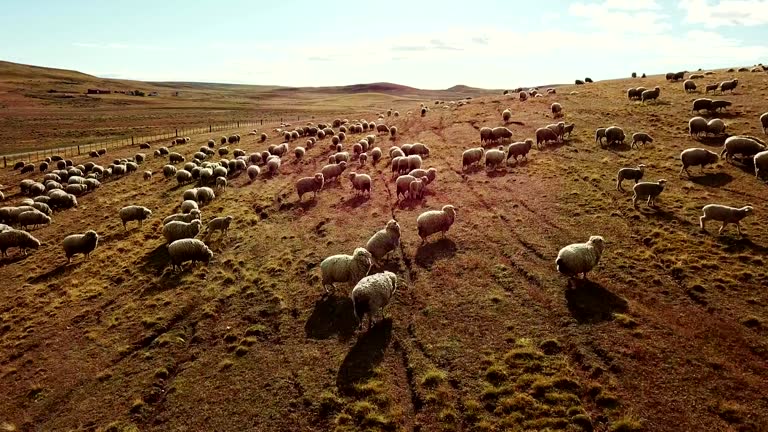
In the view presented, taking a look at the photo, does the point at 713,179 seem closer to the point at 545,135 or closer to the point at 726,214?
the point at 726,214

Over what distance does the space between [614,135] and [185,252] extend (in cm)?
3547

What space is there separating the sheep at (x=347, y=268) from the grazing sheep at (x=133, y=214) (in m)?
22.5

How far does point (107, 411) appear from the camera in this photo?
15359 mm

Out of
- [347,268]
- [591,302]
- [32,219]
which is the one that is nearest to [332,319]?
[347,268]

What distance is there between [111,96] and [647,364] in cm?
22414

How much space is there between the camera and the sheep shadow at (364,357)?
14969 mm

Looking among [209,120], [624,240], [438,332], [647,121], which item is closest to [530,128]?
[647,121]

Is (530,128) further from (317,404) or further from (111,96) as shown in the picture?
(111,96)

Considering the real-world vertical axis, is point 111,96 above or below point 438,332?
above

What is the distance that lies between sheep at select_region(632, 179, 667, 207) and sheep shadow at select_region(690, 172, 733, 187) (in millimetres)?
4554

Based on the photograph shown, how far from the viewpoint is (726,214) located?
21.5m

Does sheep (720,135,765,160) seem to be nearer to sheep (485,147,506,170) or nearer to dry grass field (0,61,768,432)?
dry grass field (0,61,768,432)

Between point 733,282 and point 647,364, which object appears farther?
point 733,282

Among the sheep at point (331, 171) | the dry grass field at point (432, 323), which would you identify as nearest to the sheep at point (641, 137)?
the dry grass field at point (432, 323)
